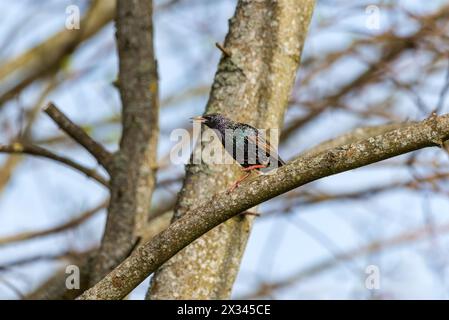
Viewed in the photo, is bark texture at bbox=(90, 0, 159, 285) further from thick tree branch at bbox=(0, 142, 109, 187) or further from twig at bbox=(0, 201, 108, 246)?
twig at bbox=(0, 201, 108, 246)

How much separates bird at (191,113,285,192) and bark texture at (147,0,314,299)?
0.43ft

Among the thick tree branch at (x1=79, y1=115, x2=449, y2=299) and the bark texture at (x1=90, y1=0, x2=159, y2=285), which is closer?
the thick tree branch at (x1=79, y1=115, x2=449, y2=299)

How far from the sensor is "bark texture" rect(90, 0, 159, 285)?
5.12 metres

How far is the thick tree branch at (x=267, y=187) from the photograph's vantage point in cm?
299

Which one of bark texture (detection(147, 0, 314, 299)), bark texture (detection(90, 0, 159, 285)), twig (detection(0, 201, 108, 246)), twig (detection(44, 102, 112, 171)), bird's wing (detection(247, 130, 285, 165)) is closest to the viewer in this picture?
bark texture (detection(147, 0, 314, 299))

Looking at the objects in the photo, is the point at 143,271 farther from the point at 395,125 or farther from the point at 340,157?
the point at 395,125

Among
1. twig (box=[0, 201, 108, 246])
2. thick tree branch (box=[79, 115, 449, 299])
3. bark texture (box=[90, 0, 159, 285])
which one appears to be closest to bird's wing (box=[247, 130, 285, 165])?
thick tree branch (box=[79, 115, 449, 299])

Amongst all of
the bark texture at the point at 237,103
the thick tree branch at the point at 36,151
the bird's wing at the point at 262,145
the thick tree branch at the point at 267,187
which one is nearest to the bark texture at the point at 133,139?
the thick tree branch at the point at 36,151

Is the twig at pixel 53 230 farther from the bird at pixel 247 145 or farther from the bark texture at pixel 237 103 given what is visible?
the bird at pixel 247 145

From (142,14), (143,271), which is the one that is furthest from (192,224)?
(142,14)

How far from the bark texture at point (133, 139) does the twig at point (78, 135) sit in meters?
0.08

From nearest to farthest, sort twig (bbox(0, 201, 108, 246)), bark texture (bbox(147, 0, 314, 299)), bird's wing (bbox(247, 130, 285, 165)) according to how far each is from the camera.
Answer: bark texture (bbox(147, 0, 314, 299)) → bird's wing (bbox(247, 130, 285, 165)) → twig (bbox(0, 201, 108, 246))

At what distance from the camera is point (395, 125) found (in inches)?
223

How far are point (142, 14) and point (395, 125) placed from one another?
2147 mm
